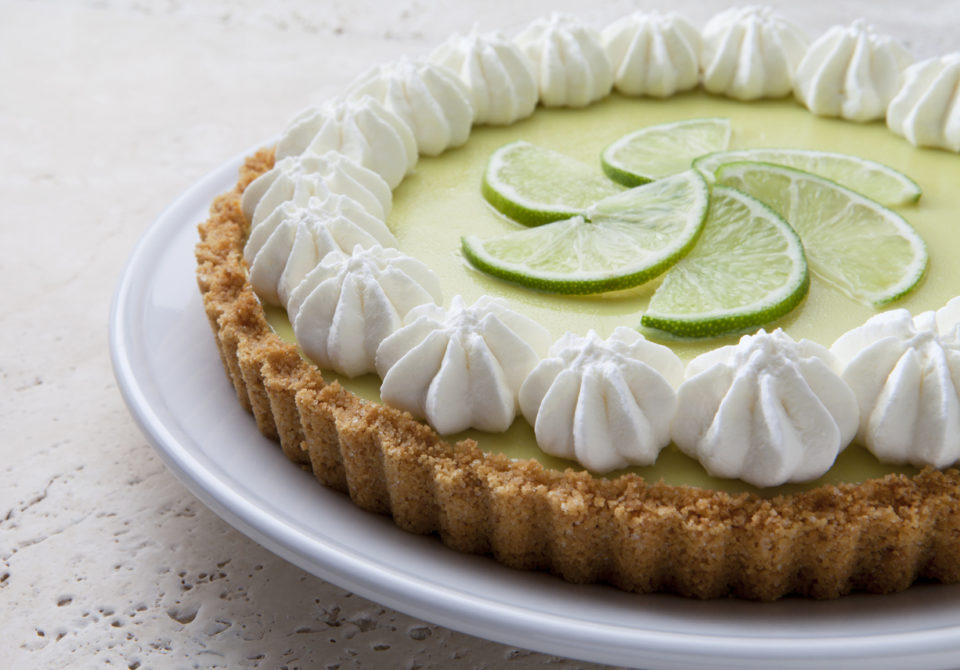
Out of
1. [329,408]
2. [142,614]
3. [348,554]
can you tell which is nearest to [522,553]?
[348,554]

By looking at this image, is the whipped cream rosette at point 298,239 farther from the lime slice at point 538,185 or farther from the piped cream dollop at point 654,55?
the piped cream dollop at point 654,55

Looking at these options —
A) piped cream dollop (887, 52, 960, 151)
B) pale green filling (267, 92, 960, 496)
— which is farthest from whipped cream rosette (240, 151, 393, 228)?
piped cream dollop (887, 52, 960, 151)

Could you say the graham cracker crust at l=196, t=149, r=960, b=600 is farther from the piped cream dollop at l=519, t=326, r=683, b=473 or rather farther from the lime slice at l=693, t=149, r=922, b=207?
the lime slice at l=693, t=149, r=922, b=207

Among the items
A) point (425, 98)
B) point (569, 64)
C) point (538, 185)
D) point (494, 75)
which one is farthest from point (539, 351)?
point (569, 64)

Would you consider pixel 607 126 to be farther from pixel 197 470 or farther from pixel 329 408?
pixel 197 470

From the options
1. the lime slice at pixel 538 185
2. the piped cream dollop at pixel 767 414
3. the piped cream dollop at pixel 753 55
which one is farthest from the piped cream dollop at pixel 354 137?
the piped cream dollop at pixel 767 414

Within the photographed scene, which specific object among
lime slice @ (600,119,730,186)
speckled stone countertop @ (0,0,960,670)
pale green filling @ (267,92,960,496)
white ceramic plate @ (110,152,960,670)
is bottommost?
speckled stone countertop @ (0,0,960,670)
